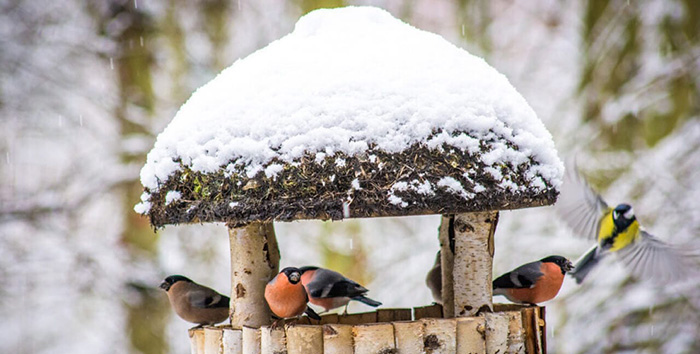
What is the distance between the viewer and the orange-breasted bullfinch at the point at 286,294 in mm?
2683

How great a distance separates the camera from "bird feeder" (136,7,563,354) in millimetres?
2297

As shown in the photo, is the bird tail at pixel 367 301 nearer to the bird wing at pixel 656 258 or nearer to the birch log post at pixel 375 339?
the birch log post at pixel 375 339

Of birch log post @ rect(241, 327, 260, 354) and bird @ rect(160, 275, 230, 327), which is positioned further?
bird @ rect(160, 275, 230, 327)

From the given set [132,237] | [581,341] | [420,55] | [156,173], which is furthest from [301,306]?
[132,237]

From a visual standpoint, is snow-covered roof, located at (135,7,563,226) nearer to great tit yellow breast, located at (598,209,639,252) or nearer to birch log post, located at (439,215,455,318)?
birch log post, located at (439,215,455,318)

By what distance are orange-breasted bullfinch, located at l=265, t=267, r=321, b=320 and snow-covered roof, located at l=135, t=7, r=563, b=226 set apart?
466 mm

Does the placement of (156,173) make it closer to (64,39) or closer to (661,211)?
(661,211)

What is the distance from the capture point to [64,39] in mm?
7262

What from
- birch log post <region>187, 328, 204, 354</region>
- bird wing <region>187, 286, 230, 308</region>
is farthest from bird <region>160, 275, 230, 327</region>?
birch log post <region>187, 328, 204, 354</region>

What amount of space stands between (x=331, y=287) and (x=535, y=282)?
875mm

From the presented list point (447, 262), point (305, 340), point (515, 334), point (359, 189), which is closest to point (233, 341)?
point (305, 340)

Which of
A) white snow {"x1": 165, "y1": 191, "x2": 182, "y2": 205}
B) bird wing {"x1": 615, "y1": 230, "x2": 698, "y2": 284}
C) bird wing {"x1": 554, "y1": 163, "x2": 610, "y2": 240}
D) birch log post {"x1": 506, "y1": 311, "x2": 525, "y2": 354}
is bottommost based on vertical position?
birch log post {"x1": 506, "y1": 311, "x2": 525, "y2": 354}

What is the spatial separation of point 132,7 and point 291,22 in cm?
175

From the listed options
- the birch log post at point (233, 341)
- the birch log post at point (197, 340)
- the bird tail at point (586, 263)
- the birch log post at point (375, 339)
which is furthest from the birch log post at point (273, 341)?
the bird tail at point (586, 263)
